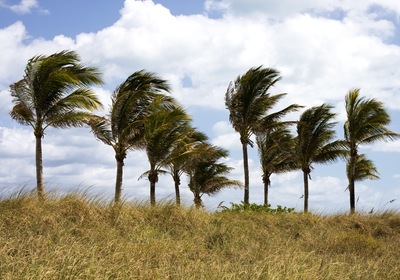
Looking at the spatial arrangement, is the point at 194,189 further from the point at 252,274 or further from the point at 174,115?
the point at 252,274

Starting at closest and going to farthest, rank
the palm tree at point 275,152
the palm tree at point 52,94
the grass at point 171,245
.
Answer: the grass at point 171,245 → the palm tree at point 52,94 → the palm tree at point 275,152

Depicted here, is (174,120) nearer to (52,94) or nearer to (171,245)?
(52,94)

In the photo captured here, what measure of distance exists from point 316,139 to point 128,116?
12.9 meters

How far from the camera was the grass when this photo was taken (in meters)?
8.20

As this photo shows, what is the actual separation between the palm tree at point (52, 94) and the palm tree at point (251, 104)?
8557mm

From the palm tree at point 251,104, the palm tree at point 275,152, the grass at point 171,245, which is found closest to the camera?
the grass at point 171,245

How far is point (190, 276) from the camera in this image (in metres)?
8.30

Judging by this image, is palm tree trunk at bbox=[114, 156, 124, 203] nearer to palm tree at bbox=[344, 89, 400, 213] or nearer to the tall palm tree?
the tall palm tree

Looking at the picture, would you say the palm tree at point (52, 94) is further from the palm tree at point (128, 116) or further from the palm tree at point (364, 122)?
the palm tree at point (364, 122)

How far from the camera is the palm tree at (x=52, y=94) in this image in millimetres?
21109

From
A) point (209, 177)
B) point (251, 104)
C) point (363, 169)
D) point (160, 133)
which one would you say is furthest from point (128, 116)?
point (363, 169)

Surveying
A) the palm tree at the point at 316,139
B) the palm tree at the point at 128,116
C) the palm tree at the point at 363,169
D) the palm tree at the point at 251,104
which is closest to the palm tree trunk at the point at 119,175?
the palm tree at the point at 128,116

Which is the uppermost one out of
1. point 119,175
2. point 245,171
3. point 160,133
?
point 160,133

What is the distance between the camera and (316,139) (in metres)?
30.4
